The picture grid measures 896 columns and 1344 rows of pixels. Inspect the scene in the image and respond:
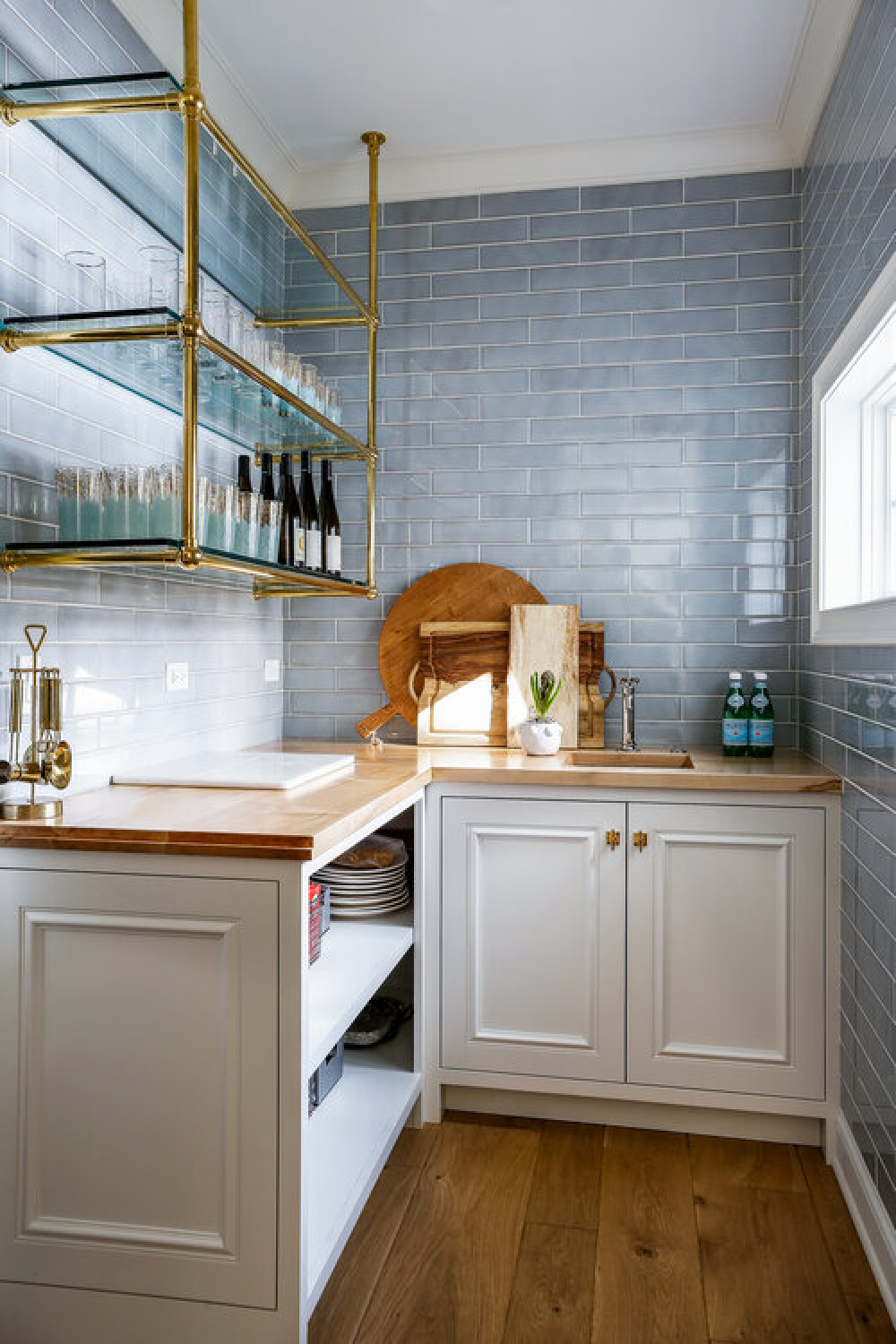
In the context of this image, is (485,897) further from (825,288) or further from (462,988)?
(825,288)

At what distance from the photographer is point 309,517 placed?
287 centimetres

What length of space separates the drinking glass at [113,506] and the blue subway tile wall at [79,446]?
0.51ft

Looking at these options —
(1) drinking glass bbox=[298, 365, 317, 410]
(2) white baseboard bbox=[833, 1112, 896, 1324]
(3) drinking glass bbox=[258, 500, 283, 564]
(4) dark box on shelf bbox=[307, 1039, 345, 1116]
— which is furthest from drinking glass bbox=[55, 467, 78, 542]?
(2) white baseboard bbox=[833, 1112, 896, 1324]

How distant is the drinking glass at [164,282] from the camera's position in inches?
73.3

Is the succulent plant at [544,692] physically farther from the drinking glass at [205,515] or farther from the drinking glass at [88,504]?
the drinking glass at [88,504]

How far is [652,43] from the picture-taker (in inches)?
100

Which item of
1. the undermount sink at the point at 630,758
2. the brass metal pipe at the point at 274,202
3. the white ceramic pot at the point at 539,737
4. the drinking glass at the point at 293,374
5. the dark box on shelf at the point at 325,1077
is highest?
the brass metal pipe at the point at 274,202

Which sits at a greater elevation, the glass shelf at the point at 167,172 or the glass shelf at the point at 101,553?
the glass shelf at the point at 167,172

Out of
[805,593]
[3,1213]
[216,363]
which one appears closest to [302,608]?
[216,363]

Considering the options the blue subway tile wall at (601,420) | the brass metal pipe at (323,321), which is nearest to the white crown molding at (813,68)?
the blue subway tile wall at (601,420)

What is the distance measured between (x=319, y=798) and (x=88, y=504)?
701 mm

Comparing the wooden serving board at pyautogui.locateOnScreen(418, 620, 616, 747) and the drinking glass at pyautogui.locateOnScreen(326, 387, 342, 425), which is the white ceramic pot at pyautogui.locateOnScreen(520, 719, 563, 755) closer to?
the wooden serving board at pyautogui.locateOnScreen(418, 620, 616, 747)

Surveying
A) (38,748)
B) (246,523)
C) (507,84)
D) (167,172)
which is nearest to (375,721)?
(246,523)

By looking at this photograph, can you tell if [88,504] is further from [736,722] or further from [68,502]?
[736,722]
